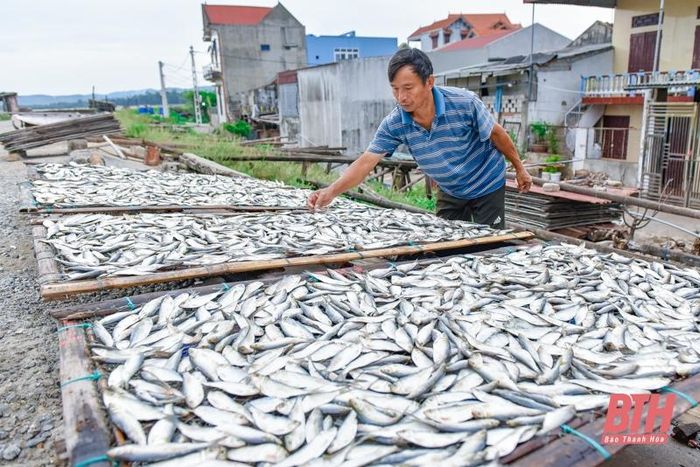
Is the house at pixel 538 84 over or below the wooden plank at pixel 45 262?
over

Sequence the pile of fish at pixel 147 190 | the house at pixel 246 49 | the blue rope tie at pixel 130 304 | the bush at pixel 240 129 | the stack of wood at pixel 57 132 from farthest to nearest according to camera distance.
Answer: the house at pixel 246 49, the bush at pixel 240 129, the stack of wood at pixel 57 132, the pile of fish at pixel 147 190, the blue rope tie at pixel 130 304

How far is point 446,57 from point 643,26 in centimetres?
994

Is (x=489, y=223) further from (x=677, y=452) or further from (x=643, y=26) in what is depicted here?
(x=643, y=26)

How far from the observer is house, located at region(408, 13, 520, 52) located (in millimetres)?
43906

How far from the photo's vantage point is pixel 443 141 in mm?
4160

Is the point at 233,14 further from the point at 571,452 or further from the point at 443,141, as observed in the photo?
the point at 571,452

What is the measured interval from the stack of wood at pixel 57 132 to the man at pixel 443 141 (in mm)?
12693

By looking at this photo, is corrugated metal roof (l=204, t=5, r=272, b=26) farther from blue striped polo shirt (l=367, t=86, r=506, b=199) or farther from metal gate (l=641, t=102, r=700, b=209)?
blue striped polo shirt (l=367, t=86, r=506, b=199)

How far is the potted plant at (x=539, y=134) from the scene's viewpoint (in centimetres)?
2088

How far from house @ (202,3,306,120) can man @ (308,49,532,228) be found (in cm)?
3570

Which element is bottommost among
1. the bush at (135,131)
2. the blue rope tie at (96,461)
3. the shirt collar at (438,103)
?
Answer: the blue rope tie at (96,461)

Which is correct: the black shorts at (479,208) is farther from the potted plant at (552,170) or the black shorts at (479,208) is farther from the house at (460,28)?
the house at (460,28)

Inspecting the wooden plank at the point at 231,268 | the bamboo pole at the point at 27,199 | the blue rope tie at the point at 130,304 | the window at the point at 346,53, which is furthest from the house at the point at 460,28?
the blue rope tie at the point at 130,304

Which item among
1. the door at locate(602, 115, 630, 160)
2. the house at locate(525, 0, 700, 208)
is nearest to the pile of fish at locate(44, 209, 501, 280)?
the house at locate(525, 0, 700, 208)
